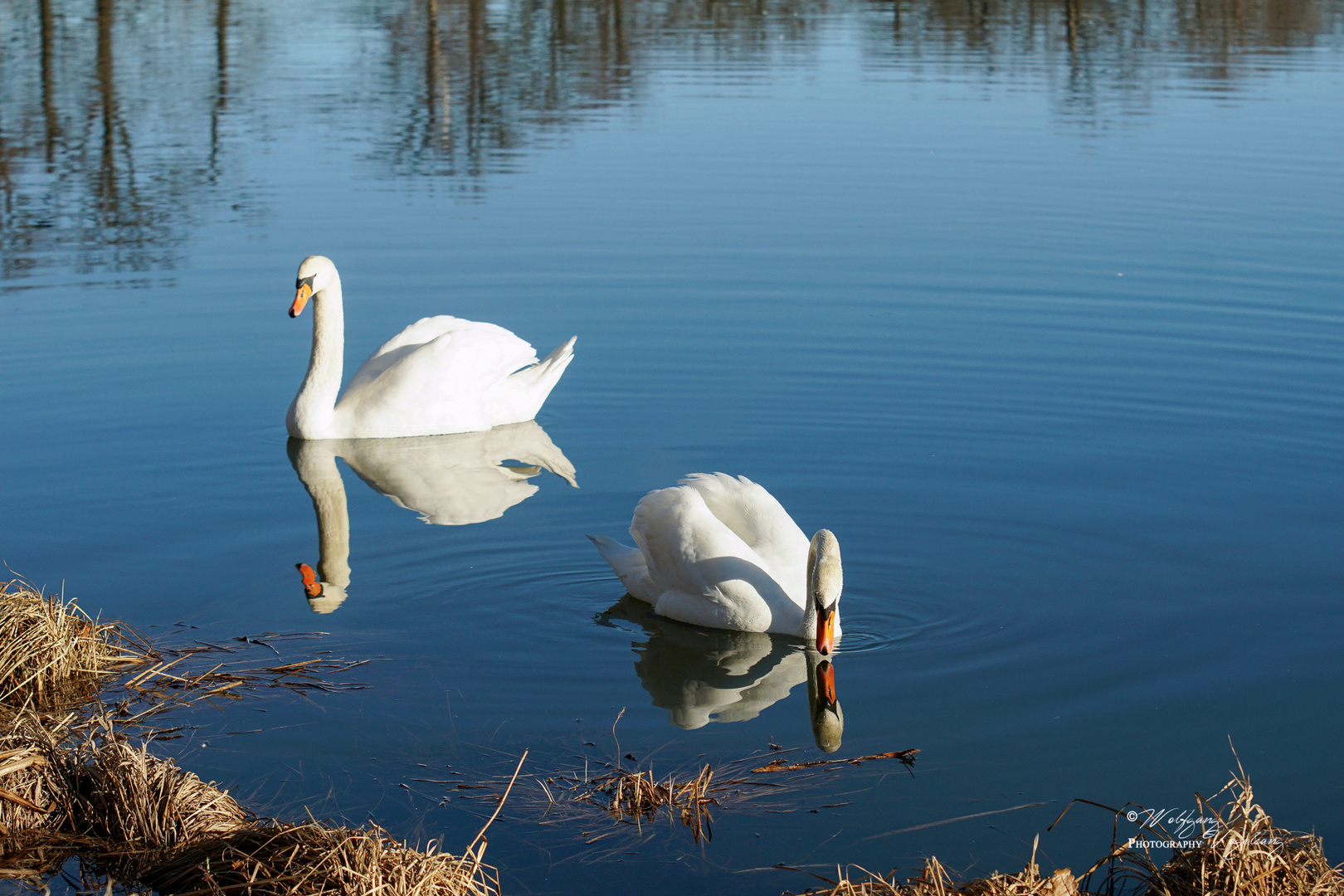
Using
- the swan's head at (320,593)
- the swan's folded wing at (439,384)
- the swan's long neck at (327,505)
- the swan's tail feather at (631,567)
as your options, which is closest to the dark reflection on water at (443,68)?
the swan's folded wing at (439,384)

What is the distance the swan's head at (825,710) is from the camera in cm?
620

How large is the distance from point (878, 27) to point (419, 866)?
39.4 meters

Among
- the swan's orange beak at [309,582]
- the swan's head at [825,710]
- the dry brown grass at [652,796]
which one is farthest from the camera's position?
the swan's orange beak at [309,582]

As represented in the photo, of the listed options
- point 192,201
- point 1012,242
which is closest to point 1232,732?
point 1012,242

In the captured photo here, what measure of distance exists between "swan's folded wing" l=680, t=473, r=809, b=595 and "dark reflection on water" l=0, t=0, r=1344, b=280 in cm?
1021

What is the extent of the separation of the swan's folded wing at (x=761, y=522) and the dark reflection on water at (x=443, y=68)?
10.2m

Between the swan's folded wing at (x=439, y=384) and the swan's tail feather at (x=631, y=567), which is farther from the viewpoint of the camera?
the swan's folded wing at (x=439, y=384)

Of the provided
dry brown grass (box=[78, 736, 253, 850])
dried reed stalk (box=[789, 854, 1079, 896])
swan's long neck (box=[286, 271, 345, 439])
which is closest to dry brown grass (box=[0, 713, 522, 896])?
dry brown grass (box=[78, 736, 253, 850])

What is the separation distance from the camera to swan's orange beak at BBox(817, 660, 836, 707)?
21.8ft

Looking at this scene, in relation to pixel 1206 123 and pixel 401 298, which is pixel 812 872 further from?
pixel 1206 123

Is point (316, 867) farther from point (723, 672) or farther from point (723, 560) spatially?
point (723, 560)

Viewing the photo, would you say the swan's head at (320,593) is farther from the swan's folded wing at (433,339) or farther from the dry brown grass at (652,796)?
the swan's folded wing at (433,339)

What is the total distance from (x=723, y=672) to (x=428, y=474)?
392 cm

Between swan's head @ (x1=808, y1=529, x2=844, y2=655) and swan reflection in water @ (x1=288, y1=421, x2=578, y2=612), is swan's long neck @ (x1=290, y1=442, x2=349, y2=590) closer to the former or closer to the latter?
swan reflection in water @ (x1=288, y1=421, x2=578, y2=612)
